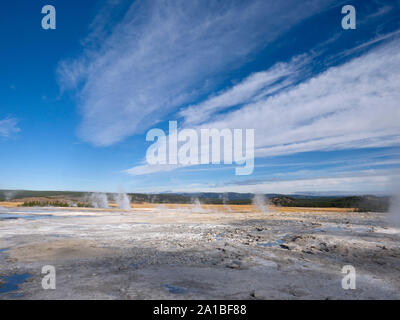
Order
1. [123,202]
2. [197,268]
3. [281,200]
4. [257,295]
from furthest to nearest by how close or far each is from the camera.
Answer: [281,200], [123,202], [197,268], [257,295]

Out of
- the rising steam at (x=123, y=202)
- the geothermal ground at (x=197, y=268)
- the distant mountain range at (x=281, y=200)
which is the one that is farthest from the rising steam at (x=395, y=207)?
the rising steam at (x=123, y=202)

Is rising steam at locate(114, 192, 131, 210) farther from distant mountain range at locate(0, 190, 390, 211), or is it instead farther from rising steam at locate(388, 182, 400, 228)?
rising steam at locate(388, 182, 400, 228)

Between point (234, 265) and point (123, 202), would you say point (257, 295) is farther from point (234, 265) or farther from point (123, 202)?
point (123, 202)

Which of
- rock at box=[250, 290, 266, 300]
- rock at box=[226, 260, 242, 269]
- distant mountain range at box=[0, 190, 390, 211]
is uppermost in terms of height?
rock at box=[250, 290, 266, 300]

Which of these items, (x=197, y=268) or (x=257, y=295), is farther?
(x=197, y=268)

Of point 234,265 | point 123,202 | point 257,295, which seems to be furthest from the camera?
point 123,202

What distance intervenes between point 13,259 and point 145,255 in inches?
153

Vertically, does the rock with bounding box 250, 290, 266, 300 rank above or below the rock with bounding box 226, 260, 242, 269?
above

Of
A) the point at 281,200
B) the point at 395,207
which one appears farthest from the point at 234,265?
the point at 281,200

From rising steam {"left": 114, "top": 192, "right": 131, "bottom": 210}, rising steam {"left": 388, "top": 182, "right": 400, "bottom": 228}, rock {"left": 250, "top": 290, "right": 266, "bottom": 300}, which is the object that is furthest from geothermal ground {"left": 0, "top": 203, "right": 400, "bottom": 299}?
rising steam {"left": 114, "top": 192, "right": 131, "bottom": 210}

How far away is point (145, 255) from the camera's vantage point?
8.39 m

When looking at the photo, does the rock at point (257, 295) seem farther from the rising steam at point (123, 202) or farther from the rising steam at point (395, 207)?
the rising steam at point (123, 202)
